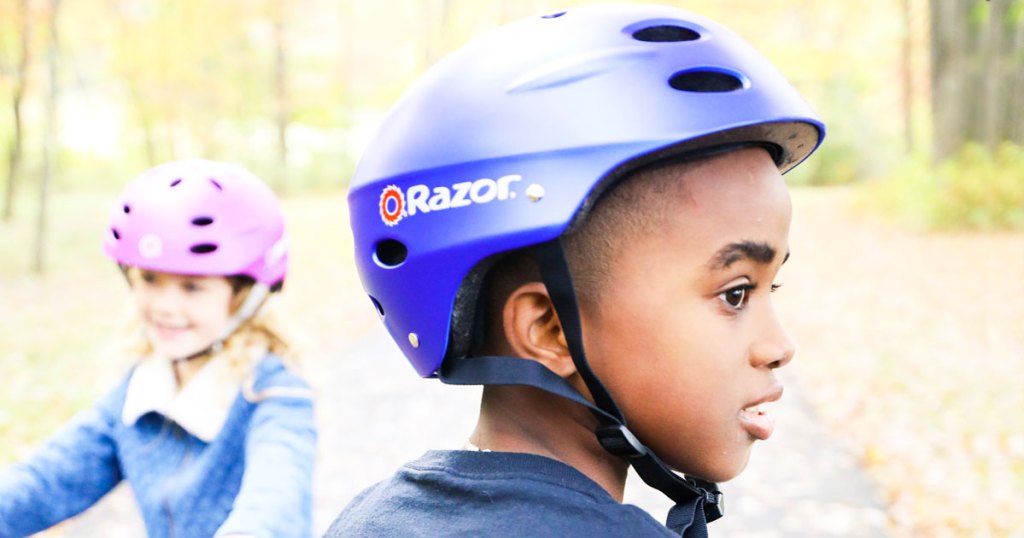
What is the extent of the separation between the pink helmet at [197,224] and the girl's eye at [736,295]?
2.38 metres

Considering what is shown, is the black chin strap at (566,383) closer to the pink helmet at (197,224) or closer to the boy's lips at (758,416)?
the boy's lips at (758,416)

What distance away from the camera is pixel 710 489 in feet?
6.86

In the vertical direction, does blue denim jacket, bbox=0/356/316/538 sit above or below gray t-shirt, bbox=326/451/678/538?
below

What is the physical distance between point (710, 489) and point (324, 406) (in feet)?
24.2

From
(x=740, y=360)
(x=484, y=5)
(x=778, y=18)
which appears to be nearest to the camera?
(x=740, y=360)

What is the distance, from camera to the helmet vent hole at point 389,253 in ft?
7.27

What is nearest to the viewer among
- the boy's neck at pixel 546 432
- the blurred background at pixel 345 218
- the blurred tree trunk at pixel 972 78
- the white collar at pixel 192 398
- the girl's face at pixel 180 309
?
the boy's neck at pixel 546 432

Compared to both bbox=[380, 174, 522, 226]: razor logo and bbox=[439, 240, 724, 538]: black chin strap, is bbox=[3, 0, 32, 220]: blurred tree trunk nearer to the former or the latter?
bbox=[380, 174, 522, 226]: razor logo

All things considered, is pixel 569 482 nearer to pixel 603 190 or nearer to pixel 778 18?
pixel 603 190

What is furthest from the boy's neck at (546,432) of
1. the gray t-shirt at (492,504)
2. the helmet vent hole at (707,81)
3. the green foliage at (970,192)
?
the green foliage at (970,192)

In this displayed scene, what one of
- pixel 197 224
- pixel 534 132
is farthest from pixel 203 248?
pixel 534 132

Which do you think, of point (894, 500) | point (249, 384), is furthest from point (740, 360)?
point (894, 500)

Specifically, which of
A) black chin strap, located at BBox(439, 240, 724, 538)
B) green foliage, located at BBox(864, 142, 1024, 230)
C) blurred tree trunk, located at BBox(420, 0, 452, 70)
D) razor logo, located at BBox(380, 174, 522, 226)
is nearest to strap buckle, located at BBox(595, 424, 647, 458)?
black chin strap, located at BBox(439, 240, 724, 538)

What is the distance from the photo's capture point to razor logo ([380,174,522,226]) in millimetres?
1944
